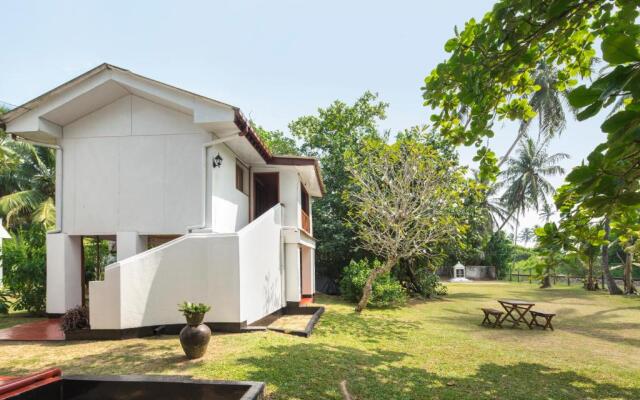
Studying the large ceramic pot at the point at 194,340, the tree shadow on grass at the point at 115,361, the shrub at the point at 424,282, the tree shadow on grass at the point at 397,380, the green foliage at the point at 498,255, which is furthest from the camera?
the green foliage at the point at 498,255

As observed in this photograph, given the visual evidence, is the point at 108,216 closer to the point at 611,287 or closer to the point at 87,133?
the point at 87,133

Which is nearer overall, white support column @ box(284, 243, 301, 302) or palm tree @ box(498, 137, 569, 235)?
white support column @ box(284, 243, 301, 302)

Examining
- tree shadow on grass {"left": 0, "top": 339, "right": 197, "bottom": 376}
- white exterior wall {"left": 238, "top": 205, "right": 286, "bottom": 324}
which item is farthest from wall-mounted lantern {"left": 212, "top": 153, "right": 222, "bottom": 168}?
tree shadow on grass {"left": 0, "top": 339, "right": 197, "bottom": 376}

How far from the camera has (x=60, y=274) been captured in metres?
10.4

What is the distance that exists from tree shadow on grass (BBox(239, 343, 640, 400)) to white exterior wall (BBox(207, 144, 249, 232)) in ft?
13.6

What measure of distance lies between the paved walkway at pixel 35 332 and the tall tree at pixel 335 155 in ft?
36.3

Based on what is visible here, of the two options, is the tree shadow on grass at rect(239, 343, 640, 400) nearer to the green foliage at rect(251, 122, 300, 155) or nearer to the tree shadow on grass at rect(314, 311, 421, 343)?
the tree shadow on grass at rect(314, 311, 421, 343)

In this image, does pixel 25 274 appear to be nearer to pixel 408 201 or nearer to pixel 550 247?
pixel 408 201

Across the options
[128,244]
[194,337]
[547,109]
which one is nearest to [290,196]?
[128,244]

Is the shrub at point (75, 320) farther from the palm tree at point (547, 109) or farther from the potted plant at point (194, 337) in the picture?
the palm tree at point (547, 109)

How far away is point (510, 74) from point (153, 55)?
11047mm

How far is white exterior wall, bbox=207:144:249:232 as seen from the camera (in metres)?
10.3

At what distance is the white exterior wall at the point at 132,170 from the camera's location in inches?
401

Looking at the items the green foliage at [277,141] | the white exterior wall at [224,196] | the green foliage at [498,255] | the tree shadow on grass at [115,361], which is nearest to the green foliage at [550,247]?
the tree shadow on grass at [115,361]
